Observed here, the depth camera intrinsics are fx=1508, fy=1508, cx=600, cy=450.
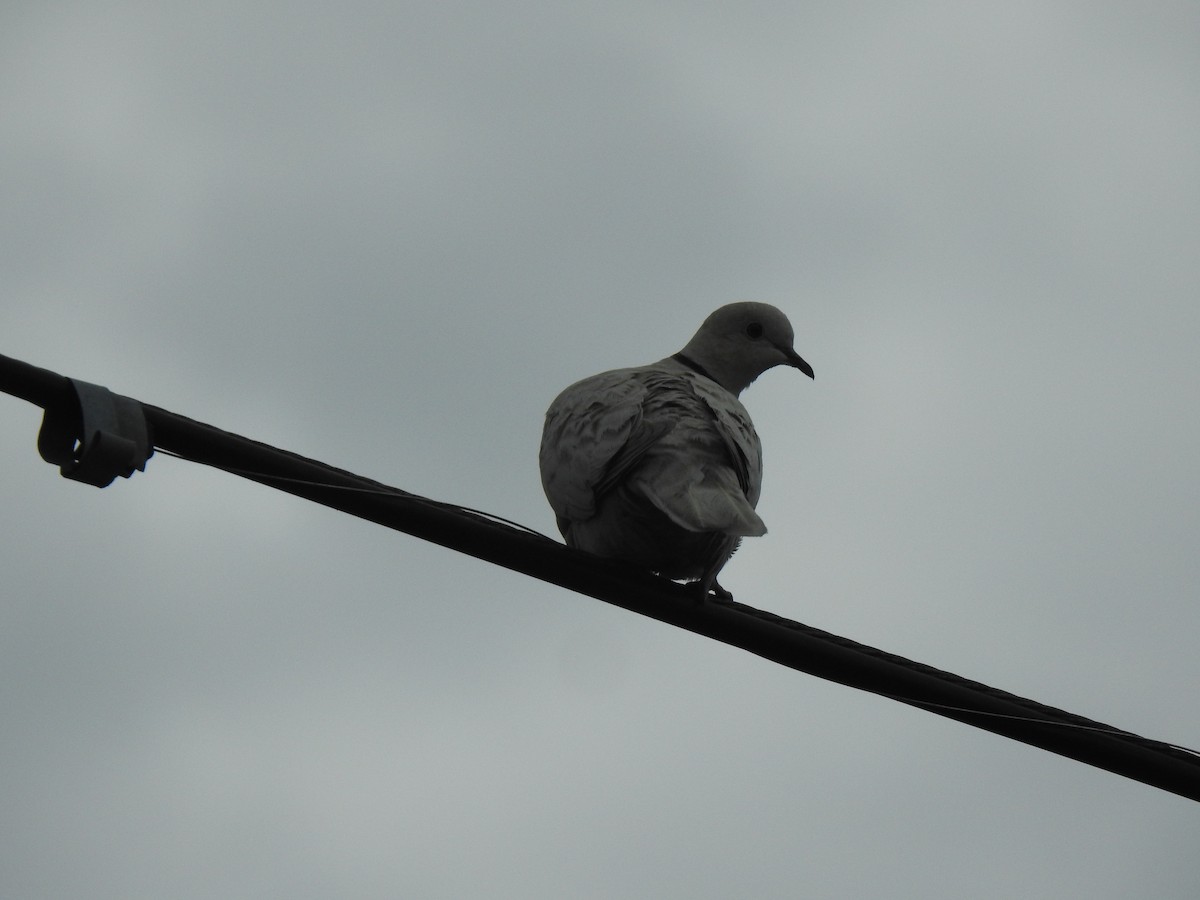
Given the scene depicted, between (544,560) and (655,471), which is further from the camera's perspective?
(655,471)

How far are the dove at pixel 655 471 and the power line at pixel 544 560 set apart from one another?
0.57 metres

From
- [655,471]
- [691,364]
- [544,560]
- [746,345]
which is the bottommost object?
[544,560]

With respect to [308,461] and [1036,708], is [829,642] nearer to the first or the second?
[1036,708]

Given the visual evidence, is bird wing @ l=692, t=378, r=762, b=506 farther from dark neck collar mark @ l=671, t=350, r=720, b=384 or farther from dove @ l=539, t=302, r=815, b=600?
dark neck collar mark @ l=671, t=350, r=720, b=384

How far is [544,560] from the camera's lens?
4020 mm

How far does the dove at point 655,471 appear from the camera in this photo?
478 cm

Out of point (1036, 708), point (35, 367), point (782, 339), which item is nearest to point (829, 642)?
point (1036, 708)

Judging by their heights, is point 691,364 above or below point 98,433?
above

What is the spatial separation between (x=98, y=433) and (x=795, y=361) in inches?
189

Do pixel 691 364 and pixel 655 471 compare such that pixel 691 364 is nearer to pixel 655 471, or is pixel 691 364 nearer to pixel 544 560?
pixel 655 471

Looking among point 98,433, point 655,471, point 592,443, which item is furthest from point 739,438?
point 98,433

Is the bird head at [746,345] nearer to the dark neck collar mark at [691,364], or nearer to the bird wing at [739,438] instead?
the dark neck collar mark at [691,364]

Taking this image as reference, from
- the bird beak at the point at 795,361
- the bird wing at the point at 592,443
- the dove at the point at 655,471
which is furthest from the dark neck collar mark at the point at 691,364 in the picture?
the bird wing at the point at 592,443

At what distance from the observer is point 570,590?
13.4ft
